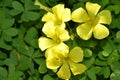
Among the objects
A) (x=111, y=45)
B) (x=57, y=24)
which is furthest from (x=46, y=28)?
(x=111, y=45)

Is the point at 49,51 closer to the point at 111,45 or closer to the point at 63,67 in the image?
the point at 63,67

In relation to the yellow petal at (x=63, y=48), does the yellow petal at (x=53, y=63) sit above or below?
below

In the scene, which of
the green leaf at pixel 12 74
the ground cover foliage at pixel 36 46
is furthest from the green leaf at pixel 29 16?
the green leaf at pixel 12 74

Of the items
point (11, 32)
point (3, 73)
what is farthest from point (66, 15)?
point (3, 73)

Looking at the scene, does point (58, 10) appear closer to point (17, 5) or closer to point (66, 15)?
point (66, 15)

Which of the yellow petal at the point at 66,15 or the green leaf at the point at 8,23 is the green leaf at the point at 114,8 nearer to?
the yellow petal at the point at 66,15

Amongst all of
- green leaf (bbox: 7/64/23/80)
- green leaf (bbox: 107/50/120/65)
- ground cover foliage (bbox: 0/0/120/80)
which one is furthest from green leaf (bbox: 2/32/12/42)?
green leaf (bbox: 107/50/120/65)
